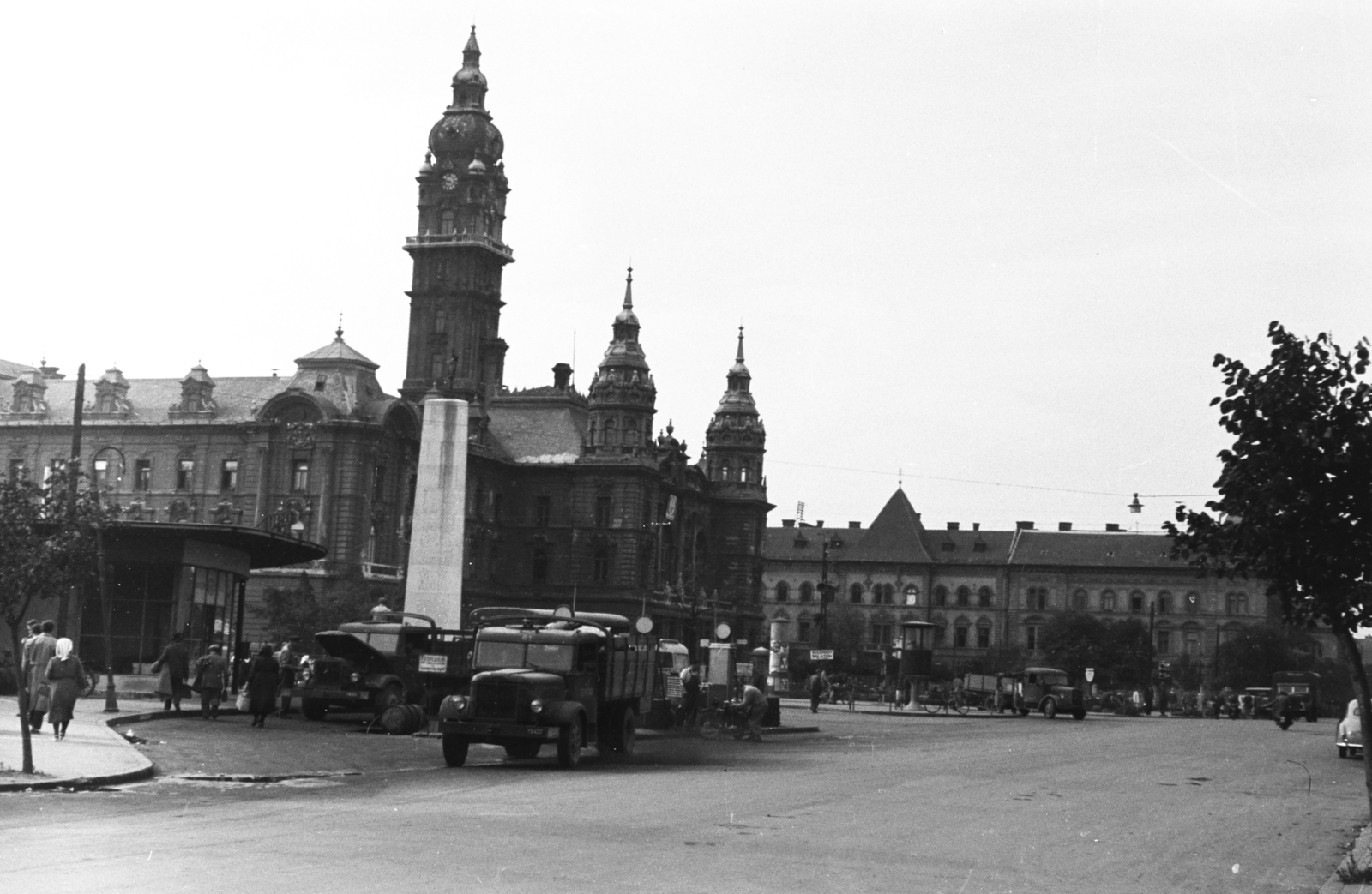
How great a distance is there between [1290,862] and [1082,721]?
5105cm

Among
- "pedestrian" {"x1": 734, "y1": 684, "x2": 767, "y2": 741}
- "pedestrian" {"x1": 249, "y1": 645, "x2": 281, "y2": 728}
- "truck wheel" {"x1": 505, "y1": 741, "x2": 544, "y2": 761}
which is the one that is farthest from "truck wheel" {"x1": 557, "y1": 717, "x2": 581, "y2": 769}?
"pedestrian" {"x1": 734, "y1": 684, "x2": 767, "y2": 741}

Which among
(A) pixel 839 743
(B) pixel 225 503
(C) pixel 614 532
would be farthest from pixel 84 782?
(C) pixel 614 532

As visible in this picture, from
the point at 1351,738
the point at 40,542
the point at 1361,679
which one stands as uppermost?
the point at 40,542

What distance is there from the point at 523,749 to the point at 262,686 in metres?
8.30

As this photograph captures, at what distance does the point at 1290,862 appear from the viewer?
717 inches

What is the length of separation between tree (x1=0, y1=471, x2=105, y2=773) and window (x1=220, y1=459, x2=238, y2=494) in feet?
256

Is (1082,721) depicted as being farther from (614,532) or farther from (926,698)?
(614,532)

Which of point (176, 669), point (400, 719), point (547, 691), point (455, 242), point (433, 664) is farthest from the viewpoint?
point (455, 242)

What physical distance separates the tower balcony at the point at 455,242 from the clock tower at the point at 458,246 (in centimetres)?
6

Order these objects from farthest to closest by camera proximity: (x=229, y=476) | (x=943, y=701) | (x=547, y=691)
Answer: (x=229, y=476) < (x=943, y=701) < (x=547, y=691)

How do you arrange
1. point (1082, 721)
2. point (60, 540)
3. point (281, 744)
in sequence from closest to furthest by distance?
point (60, 540), point (281, 744), point (1082, 721)

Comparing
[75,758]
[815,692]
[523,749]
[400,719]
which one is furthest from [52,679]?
[815,692]

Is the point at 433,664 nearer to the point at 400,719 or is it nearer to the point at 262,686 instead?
the point at 400,719

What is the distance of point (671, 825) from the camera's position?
18.6m
